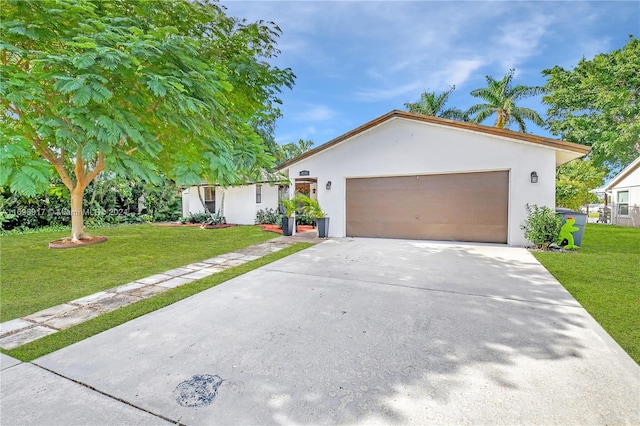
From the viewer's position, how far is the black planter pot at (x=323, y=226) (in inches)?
401

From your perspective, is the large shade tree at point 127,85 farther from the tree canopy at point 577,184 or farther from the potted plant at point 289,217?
the tree canopy at point 577,184

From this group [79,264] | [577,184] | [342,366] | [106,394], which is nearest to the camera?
[106,394]

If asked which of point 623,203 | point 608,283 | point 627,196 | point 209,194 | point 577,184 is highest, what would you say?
point 577,184

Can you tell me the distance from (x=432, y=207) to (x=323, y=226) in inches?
145

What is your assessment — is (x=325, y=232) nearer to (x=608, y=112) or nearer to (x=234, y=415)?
(x=234, y=415)

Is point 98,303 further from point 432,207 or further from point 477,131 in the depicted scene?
point 477,131

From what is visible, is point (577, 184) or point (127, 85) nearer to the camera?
point (127, 85)

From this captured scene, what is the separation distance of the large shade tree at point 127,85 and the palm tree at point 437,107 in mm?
16705

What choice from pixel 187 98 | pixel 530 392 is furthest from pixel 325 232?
pixel 530 392

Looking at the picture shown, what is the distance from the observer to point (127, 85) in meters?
4.84

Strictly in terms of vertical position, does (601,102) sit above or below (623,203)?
above

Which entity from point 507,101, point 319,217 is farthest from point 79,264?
point 507,101

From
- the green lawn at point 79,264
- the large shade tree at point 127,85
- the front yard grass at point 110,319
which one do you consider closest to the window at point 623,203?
the green lawn at point 79,264

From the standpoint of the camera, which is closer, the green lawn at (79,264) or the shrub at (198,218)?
the green lawn at (79,264)
